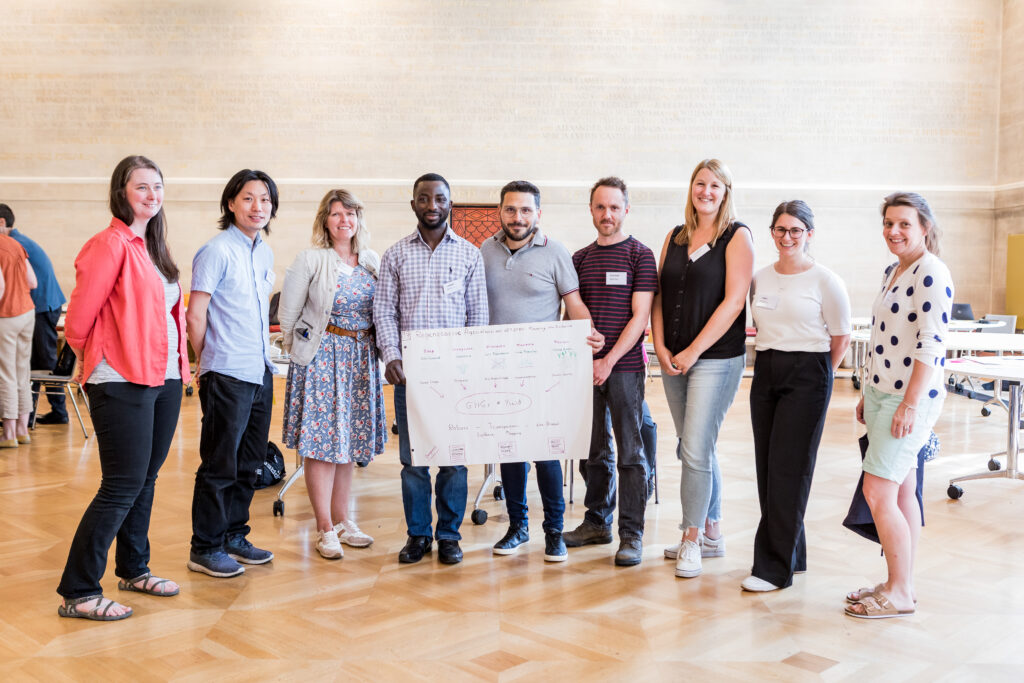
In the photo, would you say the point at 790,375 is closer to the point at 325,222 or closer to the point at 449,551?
the point at 449,551

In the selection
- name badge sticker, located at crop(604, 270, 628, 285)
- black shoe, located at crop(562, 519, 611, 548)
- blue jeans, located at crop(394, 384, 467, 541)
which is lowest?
black shoe, located at crop(562, 519, 611, 548)

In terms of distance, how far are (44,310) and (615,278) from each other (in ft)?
18.9

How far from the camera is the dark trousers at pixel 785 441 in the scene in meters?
3.29

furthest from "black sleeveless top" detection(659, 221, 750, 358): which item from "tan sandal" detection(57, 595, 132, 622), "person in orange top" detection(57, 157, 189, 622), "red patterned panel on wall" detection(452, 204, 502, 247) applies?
"red patterned panel on wall" detection(452, 204, 502, 247)

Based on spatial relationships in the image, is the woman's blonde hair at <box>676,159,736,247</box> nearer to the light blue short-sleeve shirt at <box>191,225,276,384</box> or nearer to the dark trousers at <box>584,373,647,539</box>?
the dark trousers at <box>584,373,647,539</box>

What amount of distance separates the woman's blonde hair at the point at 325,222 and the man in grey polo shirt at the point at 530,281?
605 mm

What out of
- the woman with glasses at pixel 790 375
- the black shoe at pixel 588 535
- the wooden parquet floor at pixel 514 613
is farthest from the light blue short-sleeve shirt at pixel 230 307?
the woman with glasses at pixel 790 375

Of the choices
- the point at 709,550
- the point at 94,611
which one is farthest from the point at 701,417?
the point at 94,611

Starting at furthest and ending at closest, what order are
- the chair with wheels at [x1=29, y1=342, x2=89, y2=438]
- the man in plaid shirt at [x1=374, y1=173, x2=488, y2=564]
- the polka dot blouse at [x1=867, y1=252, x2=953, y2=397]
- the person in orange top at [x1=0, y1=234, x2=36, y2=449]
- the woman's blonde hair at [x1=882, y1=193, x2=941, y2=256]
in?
the chair with wheels at [x1=29, y1=342, x2=89, y2=438] → the person in orange top at [x1=0, y1=234, x2=36, y2=449] → the man in plaid shirt at [x1=374, y1=173, x2=488, y2=564] → the woman's blonde hair at [x1=882, y1=193, x2=941, y2=256] → the polka dot blouse at [x1=867, y1=252, x2=953, y2=397]

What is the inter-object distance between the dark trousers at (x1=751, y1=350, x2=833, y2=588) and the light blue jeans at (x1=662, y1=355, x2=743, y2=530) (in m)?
0.13

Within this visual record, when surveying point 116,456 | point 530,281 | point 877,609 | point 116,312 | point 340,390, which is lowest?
point 877,609

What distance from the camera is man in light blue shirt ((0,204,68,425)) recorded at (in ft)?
22.7

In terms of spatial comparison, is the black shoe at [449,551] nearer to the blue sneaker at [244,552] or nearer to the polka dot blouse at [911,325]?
the blue sneaker at [244,552]

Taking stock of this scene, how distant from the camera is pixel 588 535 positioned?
13.3 ft
